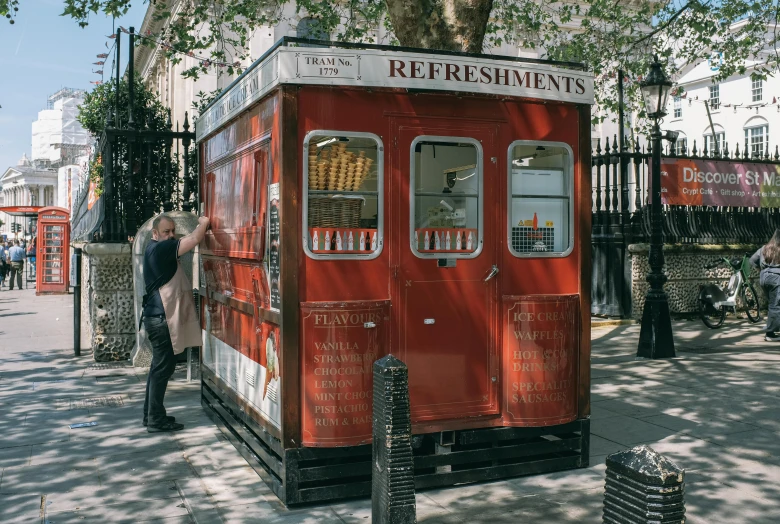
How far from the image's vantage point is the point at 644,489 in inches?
110

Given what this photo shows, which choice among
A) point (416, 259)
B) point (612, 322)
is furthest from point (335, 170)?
point (612, 322)

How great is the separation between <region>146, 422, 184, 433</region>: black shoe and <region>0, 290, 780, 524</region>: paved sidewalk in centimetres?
8

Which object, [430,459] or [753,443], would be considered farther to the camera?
[753,443]

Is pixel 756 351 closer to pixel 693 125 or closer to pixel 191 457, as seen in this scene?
pixel 191 457

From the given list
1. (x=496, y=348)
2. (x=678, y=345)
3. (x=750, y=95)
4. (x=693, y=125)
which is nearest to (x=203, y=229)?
(x=496, y=348)

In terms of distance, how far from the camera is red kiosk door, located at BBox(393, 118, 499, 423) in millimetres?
5379

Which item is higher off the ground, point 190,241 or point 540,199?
point 540,199

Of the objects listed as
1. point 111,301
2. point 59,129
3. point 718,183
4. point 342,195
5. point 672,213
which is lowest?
point 111,301

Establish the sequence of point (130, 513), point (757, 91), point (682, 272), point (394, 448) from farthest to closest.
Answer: point (757, 91), point (682, 272), point (130, 513), point (394, 448)

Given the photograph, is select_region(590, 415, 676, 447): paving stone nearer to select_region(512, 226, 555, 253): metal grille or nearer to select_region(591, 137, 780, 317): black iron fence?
Answer: select_region(512, 226, 555, 253): metal grille

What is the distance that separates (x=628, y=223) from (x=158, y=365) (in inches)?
428

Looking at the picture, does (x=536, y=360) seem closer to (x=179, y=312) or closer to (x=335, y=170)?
(x=335, y=170)

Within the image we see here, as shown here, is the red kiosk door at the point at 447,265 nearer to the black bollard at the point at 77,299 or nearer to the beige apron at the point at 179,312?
the beige apron at the point at 179,312

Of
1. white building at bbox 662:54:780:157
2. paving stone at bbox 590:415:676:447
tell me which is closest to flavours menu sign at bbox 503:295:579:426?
paving stone at bbox 590:415:676:447
